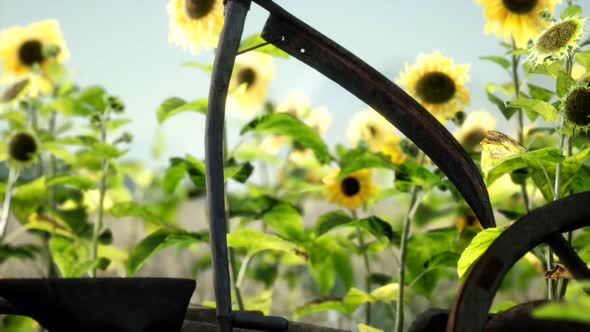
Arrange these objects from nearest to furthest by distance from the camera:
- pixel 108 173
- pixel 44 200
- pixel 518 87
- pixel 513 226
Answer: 1. pixel 513 226
2. pixel 518 87
3. pixel 108 173
4. pixel 44 200

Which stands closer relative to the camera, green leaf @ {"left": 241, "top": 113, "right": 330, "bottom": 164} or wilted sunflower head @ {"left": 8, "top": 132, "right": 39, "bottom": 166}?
green leaf @ {"left": 241, "top": 113, "right": 330, "bottom": 164}

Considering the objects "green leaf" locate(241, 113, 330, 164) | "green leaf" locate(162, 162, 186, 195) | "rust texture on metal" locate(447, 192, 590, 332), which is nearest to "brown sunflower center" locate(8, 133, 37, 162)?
"green leaf" locate(162, 162, 186, 195)

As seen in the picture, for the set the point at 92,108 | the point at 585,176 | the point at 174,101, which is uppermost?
the point at 92,108

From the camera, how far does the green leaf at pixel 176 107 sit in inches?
24.7

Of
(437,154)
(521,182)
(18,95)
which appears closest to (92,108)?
(18,95)

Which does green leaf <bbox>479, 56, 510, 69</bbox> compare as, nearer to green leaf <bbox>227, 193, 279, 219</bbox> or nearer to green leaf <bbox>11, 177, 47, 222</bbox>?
green leaf <bbox>227, 193, 279, 219</bbox>

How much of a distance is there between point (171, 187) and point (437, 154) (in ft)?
1.64

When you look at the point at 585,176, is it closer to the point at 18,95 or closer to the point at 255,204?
the point at 255,204

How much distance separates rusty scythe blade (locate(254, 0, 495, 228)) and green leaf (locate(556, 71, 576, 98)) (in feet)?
0.49

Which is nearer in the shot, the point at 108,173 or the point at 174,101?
the point at 174,101

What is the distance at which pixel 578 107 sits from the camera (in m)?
0.37

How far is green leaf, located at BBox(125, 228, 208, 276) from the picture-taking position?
2.04ft

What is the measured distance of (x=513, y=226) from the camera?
0.75 ft

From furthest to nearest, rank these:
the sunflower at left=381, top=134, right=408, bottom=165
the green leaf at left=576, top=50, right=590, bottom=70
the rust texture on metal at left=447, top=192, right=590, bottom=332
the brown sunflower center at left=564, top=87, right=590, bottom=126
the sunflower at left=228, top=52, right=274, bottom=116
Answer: the sunflower at left=228, top=52, right=274, bottom=116 < the sunflower at left=381, top=134, right=408, bottom=165 < the green leaf at left=576, top=50, right=590, bottom=70 < the brown sunflower center at left=564, top=87, right=590, bottom=126 < the rust texture on metal at left=447, top=192, right=590, bottom=332
